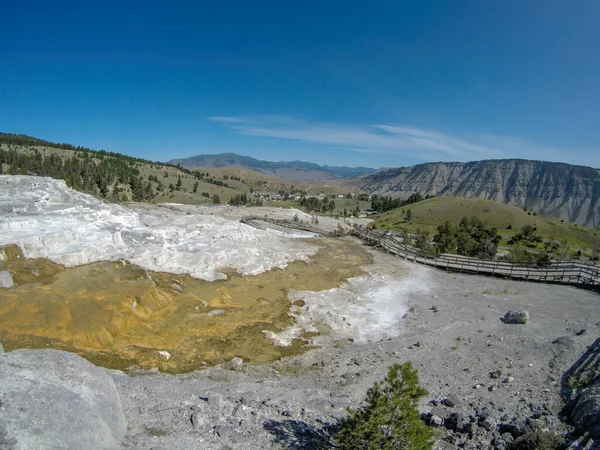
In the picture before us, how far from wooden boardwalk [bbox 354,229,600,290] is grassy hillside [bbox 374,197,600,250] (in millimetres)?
59282

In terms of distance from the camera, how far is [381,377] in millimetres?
14891

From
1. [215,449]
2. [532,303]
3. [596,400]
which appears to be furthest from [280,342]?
[532,303]

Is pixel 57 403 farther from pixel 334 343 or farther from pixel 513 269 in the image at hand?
pixel 513 269

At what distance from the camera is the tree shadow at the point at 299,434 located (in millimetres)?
9875

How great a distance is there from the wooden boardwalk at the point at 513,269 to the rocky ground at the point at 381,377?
5.95 meters

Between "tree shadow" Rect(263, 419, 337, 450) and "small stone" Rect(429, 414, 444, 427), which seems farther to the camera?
"small stone" Rect(429, 414, 444, 427)

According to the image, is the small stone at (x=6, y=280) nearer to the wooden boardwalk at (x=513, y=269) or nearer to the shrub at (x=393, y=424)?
the shrub at (x=393, y=424)

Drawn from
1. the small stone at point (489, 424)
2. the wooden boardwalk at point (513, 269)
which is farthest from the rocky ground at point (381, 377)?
the wooden boardwalk at point (513, 269)

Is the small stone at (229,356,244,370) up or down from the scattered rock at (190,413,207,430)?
down

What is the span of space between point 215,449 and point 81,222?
2757 centimetres

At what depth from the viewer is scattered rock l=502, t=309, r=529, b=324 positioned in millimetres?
20047

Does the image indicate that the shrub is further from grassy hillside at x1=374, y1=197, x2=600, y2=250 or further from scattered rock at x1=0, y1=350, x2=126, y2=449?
grassy hillside at x1=374, y1=197, x2=600, y2=250

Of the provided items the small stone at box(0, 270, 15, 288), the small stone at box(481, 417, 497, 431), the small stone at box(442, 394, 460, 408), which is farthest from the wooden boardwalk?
the small stone at box(0, 270, 15, 288)

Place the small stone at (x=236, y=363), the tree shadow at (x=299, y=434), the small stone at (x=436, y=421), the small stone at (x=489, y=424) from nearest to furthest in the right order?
1. the tree shadow at (x=299, y=434)
2. the small stone at (x=489, y=424)
3. the small stone at (x=436, y=421)
4. the small stone at (x=236, y=363)
